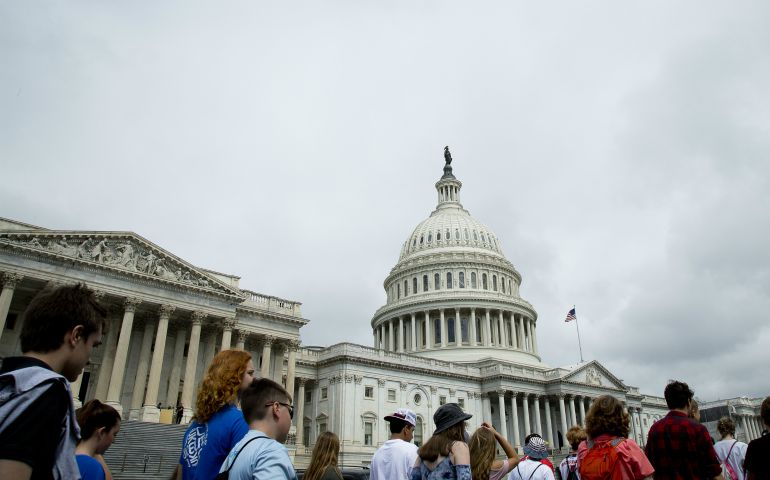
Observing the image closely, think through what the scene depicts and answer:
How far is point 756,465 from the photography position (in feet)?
24.7

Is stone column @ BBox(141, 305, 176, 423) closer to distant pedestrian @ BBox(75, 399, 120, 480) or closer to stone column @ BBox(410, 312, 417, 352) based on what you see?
distant pedestrian @ BBox(75, 399, 120, 480)

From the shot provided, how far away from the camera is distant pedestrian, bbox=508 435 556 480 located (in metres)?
8.55

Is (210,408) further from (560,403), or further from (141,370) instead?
(560,403)

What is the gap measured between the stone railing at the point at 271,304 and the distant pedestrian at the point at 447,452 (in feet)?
142

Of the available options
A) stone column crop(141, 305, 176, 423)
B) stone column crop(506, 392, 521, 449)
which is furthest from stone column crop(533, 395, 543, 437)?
stone column crop(141, 305, 176, 423)

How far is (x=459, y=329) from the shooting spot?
79.6m

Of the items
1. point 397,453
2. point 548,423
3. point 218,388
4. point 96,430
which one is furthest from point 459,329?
point 218,388

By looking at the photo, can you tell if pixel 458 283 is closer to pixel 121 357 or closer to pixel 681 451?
pixel 121 357

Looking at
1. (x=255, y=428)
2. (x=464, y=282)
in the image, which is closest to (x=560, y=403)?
(x=464, y=282)

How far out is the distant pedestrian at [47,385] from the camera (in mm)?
2984

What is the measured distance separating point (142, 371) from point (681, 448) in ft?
133

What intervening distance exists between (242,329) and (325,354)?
54.3 feet

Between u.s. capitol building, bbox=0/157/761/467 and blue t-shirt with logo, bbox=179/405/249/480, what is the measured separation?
35650 millimetres

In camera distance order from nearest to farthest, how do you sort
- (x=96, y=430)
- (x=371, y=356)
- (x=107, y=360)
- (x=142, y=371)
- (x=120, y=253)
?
(x=96, y=430)
(x=107, y=360)
(x=142, y=371)
(x=120, y=253)
(x=371, y=356)
